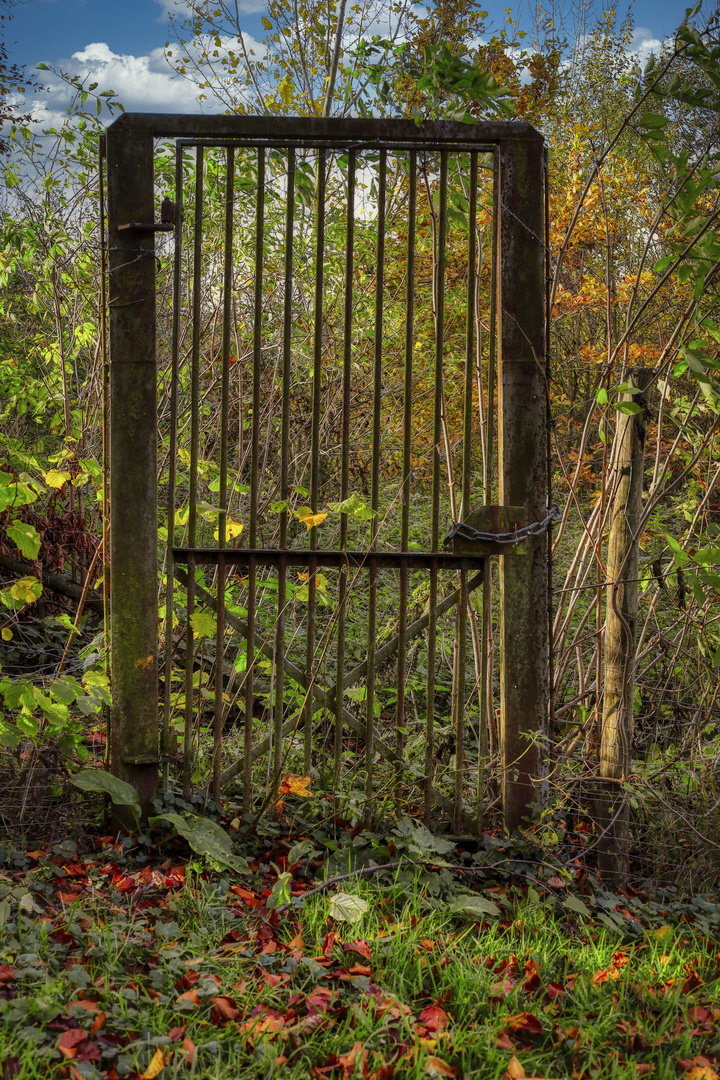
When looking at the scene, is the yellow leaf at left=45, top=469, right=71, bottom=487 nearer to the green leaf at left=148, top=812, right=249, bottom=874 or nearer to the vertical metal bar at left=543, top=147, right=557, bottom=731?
the green leaf at left=148, top=812, right=249, bottom=874

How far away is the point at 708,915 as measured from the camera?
2889mm

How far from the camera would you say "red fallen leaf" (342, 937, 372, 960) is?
2362 mm

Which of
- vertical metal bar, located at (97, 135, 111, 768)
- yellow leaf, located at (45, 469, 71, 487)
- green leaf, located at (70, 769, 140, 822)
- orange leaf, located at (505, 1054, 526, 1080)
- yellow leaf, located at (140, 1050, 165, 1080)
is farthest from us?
yellow leaf, located at (45, 469, 71, 487)

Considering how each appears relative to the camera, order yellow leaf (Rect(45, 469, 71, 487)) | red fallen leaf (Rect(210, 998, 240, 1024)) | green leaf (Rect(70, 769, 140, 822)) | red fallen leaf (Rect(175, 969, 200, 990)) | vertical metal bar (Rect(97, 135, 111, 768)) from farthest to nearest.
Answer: yellow leaf (Rect(45, 469, 71, 487)), vertical metal bar (Rect(97, 135, 111, 768)), green leaf (Rect(70, 769, 140, 822)), red fallen leaf (Rect(175, 969, 200, 990)), red fallen leaf (Rect(210, 998, 240, 1024))

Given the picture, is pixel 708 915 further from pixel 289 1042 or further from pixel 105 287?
pixel 105 287

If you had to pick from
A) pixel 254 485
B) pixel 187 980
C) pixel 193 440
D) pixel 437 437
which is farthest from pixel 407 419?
pixel 187 980

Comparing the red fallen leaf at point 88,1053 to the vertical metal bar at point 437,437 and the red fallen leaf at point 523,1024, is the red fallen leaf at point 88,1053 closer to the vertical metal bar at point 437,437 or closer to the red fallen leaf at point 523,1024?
the red fallen leaf at point 523,1024

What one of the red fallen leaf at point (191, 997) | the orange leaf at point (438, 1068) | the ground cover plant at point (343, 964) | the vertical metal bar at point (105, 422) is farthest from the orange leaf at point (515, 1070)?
the vertical metal bar at point (105, 422)

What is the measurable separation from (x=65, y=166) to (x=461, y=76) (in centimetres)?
298

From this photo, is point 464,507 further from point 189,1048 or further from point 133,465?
point 189,1048

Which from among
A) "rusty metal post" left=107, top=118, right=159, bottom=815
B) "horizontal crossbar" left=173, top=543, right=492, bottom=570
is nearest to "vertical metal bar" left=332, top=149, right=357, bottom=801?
"horizontal crossbar" left=173, top=543, right=492, bottom=570

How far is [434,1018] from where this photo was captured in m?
2.10

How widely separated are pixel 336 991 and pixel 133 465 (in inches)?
86.1

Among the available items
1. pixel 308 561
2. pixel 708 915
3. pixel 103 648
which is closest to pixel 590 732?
pixel 708 915
